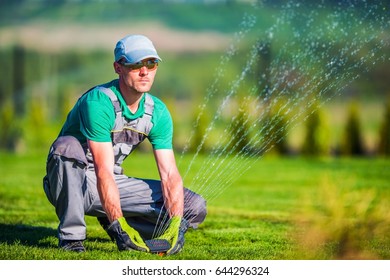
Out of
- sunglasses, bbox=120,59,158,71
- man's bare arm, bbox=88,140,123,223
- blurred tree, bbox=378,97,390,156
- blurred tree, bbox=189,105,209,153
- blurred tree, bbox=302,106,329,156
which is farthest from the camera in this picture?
blurred tree, bbox=189,105,209,153

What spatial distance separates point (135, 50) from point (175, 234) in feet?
4.08

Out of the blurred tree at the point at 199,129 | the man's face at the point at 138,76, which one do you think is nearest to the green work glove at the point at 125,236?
the man's face at the point at 138,76

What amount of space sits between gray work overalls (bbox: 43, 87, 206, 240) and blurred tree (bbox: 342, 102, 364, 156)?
1033cm

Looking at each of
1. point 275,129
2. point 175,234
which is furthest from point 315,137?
point 175,234

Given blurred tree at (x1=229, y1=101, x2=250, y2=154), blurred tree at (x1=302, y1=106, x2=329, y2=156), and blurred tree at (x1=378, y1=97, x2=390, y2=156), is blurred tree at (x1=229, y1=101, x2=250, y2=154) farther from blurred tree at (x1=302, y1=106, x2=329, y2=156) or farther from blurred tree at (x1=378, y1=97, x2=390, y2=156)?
blurred tree at (x1=378, y1=97, x2=390, y2=156)

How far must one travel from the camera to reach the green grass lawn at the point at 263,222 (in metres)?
5.18

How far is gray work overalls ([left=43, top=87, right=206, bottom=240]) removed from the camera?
5.13 metres

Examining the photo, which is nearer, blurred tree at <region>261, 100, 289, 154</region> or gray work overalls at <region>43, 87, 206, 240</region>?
gray work overalls at <region>43, 87, 206, 240</region>

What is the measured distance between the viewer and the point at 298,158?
1509 centimetres

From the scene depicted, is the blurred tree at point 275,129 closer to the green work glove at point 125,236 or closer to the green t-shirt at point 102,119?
the green t-shirt at point 102,119

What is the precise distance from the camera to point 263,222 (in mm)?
7047

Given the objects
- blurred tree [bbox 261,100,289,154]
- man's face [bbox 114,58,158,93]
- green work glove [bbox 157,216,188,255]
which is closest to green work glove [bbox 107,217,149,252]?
green work glove [bbox 157,216,188,255]

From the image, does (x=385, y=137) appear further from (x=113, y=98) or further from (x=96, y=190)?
(x=113, y=98)

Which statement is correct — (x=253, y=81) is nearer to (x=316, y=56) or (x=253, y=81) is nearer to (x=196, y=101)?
(x=316, y=56)
